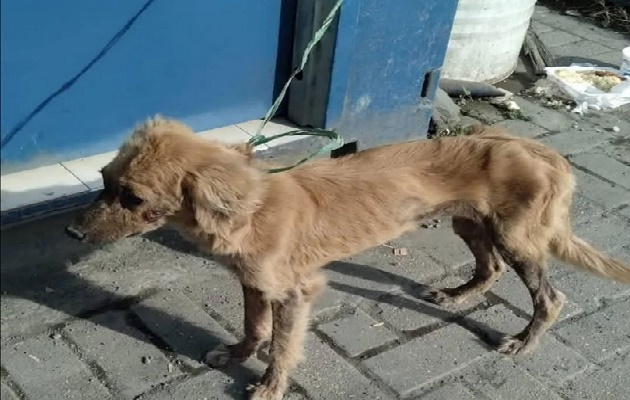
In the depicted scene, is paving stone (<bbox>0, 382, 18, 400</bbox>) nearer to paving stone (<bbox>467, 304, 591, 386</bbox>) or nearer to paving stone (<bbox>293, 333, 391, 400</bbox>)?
paving stone (<bbox>293, 333, 391, 400</bbox>)

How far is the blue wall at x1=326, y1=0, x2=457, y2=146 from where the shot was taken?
174 inches

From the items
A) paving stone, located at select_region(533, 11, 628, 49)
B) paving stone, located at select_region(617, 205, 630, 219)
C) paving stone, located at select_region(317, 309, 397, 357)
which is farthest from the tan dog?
paving stone, located at select_region(533, 11, 628, 49)

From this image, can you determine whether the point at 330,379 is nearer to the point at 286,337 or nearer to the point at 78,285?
the point at 286,337

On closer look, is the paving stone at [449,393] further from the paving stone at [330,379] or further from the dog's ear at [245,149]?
the dog's ear at [245,149]

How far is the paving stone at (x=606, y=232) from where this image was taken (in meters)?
4.55

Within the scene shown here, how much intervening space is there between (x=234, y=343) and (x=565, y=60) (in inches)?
192

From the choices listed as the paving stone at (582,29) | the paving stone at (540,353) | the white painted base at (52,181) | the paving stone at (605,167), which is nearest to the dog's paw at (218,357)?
the white painted base at (52,181)

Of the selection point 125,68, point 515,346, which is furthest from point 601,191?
point 125,68

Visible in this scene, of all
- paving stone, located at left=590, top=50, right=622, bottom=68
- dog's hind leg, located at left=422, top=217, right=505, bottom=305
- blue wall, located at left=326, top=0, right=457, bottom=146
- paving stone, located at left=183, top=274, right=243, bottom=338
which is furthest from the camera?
paving stone, located at left=590, top=50, right=622, bottom=68

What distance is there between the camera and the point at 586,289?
4.11m

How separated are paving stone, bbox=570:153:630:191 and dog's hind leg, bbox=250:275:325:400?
2.86 m

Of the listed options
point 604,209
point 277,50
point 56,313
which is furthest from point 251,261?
point 604,209

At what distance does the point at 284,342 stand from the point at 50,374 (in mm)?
906

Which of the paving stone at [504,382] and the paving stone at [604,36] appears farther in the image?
the paving stone at [604,36]
